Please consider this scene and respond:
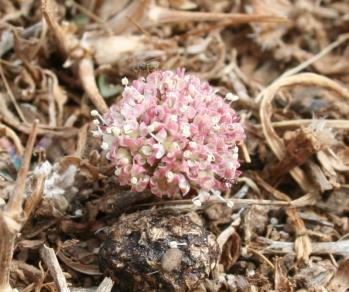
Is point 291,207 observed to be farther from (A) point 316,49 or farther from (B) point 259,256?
(A) point 316,49

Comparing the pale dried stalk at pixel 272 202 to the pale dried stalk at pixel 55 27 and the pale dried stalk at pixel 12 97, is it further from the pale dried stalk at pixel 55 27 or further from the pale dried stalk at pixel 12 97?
the pale dried stalk at pixel 55 27

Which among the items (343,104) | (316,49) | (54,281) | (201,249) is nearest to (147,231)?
(201,249)

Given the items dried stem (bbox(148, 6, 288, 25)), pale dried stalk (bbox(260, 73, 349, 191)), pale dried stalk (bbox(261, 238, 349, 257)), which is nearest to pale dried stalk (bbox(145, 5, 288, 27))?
dried stem (bbox(148, 6, 288, 25))

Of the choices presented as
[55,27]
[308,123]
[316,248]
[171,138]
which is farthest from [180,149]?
[55,27]

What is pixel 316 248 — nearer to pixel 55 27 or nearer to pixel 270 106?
pixel 270 106

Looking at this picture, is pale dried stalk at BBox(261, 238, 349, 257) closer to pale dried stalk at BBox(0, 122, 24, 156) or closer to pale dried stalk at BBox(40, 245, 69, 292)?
pale dried stalk at BBox(40, 245, 69, 292)

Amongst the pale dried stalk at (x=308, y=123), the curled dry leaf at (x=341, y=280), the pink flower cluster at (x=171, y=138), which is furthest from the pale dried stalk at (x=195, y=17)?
the curled dry leaf at (x=341, y=280)

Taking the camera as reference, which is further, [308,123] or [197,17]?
[197,17]
